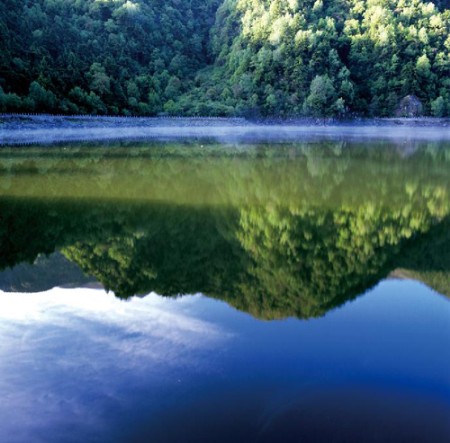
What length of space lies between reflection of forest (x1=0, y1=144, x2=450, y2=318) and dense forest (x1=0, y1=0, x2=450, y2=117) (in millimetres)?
46128

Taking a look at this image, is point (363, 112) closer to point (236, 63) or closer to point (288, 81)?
point (288, 81)

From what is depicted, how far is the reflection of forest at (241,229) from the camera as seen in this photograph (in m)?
→ 8.55

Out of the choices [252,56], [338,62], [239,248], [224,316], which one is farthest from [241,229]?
[252,56]

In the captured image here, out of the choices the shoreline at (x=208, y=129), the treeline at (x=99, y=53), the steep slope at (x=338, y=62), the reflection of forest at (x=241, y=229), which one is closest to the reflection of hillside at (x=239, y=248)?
the reflection of forest at (x=241, y=229)

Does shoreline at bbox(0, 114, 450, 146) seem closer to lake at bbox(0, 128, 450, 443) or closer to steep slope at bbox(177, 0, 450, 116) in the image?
steep slope at bbox(177, 0, 450, 116)

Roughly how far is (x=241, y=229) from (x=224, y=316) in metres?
4.62

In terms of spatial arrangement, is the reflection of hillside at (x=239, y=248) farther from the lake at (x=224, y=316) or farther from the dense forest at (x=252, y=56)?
the dense forest at (x=252, y=56)

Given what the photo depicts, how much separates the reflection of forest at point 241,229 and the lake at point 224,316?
6cm

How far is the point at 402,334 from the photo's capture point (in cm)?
669

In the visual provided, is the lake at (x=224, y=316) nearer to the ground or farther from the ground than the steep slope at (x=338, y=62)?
nearer to the ground

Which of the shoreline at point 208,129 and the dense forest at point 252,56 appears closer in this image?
the shoreline at point 208,129

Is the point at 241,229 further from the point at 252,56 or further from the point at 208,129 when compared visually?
the point at 252,56

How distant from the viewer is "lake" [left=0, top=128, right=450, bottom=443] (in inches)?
189

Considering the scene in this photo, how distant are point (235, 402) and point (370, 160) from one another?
21664 mm
